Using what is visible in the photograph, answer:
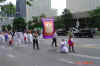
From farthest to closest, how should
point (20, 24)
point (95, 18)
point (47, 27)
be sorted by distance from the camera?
point (20, 24) < point (95, 18) < point (47, 27)

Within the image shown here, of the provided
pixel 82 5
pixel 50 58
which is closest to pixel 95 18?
pixel 82 5

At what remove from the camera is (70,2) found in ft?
240

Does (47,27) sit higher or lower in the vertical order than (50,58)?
higher

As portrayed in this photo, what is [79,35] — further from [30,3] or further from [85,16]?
[30,3]

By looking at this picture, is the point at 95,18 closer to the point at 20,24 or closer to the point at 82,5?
the point at 82,5

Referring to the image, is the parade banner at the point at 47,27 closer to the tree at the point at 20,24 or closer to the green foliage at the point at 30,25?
the green foliage at the point at 30,25

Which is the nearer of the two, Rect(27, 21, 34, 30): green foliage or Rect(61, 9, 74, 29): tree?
Rect(61, 9, 74, 29): tree

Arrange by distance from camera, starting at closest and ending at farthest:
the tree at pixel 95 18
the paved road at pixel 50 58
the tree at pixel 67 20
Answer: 1. the paved road at pixel 50 58
2. the tree at pixel 95 18
3. the tree at pixel 67 20

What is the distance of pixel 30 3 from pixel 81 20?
5548 cm

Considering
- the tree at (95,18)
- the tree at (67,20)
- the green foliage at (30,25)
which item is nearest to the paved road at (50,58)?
the tree at (95,18)

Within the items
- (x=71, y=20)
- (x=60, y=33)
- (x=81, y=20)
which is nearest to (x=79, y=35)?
(x=60, y=33)

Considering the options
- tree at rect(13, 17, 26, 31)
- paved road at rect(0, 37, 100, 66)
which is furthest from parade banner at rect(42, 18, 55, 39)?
tree at rect(13, 17, 26, 31)

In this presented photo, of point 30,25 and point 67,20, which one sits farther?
point 30,25

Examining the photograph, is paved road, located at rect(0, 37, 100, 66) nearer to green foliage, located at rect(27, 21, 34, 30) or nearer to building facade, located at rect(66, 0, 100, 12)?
building facade, located at rect(66, 0, 100, 12)
